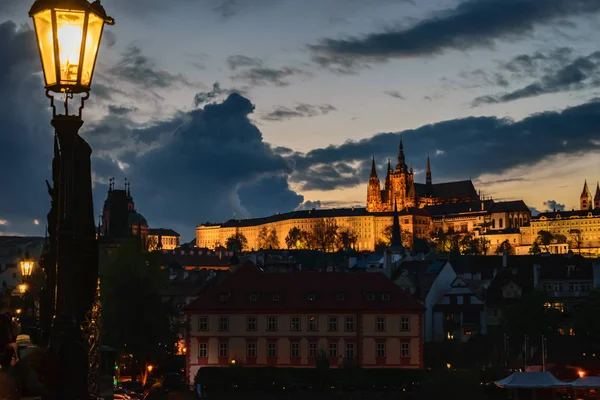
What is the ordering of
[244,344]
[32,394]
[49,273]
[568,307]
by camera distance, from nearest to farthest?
[32,394] → [49,273] → [244,344] → [568,307]

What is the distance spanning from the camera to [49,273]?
28.7 feet

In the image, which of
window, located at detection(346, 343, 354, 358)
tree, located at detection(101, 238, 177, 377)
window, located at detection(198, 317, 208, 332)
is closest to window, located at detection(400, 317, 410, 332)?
window, located at detection(346, 343, 354, 358)

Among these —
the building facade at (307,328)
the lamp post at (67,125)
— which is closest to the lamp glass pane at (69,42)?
the lamp post at (67,125)

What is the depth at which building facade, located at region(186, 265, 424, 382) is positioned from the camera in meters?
66.0

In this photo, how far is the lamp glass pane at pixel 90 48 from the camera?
7297mm

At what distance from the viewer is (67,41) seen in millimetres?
7188

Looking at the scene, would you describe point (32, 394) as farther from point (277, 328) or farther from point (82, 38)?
point (277, 328)

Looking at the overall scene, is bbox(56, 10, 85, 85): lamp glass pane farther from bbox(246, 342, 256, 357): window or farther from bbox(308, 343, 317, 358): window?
bbox(308, 343, 317, 358): window

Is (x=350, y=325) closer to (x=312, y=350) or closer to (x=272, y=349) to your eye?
(x=312, y=350)

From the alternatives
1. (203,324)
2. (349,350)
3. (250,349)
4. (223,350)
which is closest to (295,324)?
(250,349)

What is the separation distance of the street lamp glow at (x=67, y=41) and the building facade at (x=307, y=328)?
58792mm

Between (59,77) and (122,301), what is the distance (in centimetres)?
5528

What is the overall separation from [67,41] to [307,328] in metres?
60.9

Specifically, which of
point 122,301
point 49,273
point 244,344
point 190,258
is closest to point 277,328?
point 244,344
